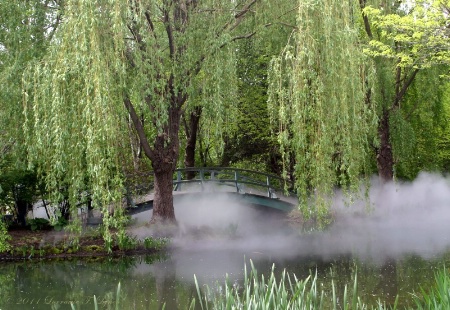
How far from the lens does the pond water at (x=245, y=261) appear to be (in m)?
8.49

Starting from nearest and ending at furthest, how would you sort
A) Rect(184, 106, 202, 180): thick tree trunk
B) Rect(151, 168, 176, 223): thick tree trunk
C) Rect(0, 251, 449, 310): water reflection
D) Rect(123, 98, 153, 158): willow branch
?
Rect(0, 251, 449, 310): water reflection
Rect(123, 98, 153, 158): willow branch
Rect(151, 168, 176, 223): thick tree trunk
Rect(184, 106, 202, 180): thick tree trunk

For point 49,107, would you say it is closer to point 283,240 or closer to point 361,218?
point 283,240

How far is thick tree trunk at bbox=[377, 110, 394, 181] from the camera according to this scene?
57.0 feet

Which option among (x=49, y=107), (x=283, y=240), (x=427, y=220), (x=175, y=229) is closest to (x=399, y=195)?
(x=427, y=220)

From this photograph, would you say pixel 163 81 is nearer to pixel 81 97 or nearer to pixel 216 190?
pixel 81 97

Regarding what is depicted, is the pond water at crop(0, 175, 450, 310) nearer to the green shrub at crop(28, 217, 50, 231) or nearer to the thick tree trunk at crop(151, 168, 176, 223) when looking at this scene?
the thick tree trunk at crop(151, 168, 176, 223)

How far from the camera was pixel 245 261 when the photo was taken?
8984 millimetres

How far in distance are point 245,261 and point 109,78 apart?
11.4 ft

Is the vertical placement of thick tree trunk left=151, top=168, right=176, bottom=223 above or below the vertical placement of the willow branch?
below

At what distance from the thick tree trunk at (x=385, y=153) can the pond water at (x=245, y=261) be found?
1.76ft

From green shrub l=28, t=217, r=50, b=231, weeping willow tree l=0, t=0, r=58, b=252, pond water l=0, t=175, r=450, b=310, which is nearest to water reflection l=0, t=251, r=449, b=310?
pond water l=0, t=175, r=450, b=310

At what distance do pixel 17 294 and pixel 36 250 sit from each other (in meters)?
3.45

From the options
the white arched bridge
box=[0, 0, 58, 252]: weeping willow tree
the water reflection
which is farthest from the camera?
the white arched bridge

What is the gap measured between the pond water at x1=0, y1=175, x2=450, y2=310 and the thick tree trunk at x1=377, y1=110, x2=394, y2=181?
1.76ft
